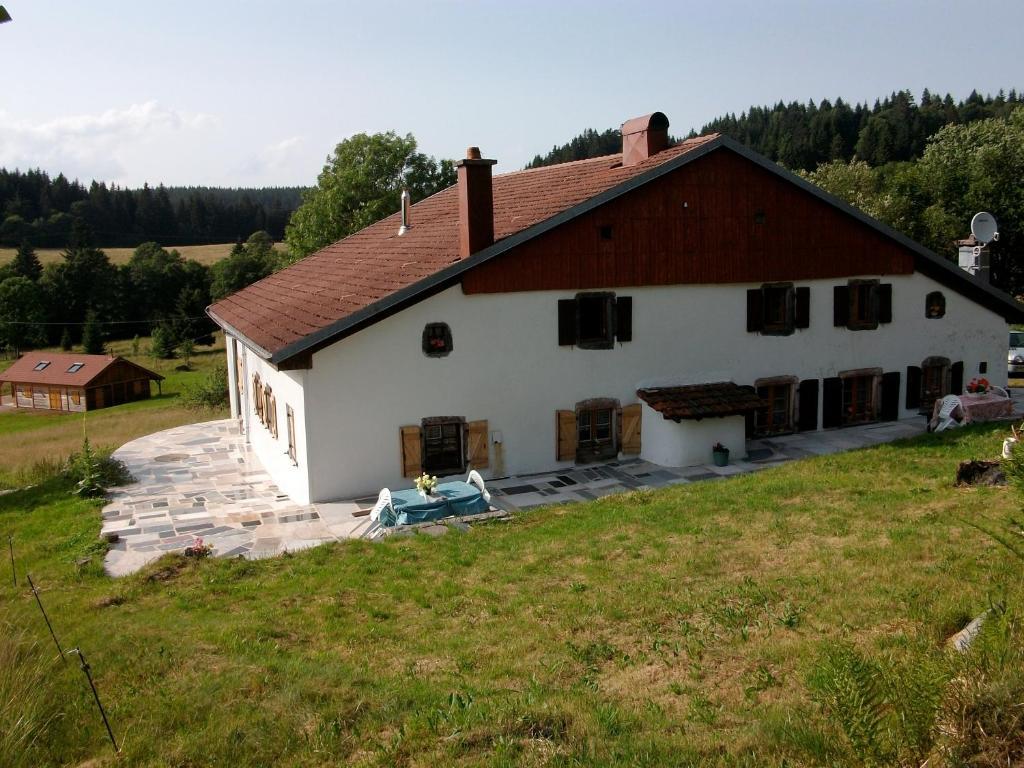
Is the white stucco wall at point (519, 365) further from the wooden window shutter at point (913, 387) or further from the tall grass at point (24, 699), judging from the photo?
the tall grass at point (24, 699)

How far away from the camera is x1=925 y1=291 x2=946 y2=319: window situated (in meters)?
20.1

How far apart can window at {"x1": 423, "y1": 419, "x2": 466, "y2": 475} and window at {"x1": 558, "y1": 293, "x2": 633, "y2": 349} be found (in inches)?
109

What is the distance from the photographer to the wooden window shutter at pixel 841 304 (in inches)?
754

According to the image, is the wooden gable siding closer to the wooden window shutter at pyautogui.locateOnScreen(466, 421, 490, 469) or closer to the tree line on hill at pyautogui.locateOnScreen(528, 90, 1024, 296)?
the wooden window shutter at pyautogui.locateOnScreen(466, 421, 490, 469)

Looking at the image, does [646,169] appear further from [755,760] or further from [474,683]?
[755,760]

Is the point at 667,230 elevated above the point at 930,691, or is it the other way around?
the point at 667,230

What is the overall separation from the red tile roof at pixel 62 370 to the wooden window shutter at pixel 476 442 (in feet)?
140

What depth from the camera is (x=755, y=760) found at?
486cm

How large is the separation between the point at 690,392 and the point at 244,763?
13.3 m

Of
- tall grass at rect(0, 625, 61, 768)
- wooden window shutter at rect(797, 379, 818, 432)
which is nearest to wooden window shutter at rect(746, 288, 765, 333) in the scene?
wooden window shutter at rect(797, 379, 818, 432)

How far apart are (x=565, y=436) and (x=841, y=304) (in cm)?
743

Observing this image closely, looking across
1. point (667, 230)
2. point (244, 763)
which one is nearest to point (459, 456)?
point (667, 230)

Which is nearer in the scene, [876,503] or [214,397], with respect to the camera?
→ [876,503]

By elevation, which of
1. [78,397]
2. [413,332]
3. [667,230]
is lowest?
[78,397]
